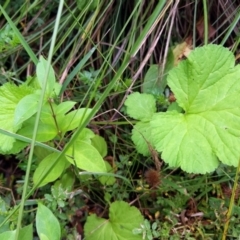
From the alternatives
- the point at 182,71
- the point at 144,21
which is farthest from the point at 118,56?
the point at 182,71

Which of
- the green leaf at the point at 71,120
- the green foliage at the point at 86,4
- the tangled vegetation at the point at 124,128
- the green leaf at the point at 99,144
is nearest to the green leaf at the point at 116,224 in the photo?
the tangled vegetation at the point at 124,128

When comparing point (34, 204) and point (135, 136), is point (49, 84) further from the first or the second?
point (34, 204)

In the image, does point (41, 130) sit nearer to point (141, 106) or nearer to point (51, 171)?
point (51, 171)

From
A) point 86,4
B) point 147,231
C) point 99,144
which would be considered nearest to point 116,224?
point 147,231

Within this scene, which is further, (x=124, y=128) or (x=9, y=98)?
(x=124, y=128)

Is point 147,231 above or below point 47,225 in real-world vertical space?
below

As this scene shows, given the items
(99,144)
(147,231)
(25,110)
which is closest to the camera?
(25,110)

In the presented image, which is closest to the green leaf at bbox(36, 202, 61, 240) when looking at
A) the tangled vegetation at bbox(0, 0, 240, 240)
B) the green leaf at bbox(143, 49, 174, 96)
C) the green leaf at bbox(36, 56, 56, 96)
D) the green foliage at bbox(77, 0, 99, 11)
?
the tangled vegetation at bbox(0, 0, 240, 240)
